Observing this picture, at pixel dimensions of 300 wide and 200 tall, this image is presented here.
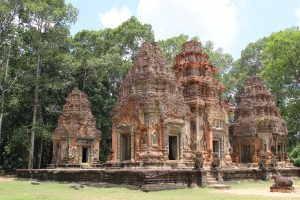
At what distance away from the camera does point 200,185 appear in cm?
1658

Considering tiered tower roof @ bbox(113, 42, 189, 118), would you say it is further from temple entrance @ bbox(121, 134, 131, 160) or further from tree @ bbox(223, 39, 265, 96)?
tree @ bbox(223, 39, 265, 96)

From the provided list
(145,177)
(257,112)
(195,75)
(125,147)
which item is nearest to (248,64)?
(257,112)

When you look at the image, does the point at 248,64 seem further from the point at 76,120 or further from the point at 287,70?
the point at 76,120

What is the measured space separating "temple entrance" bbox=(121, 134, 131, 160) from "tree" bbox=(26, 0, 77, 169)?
10.7 m

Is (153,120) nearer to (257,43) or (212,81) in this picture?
(212,81)

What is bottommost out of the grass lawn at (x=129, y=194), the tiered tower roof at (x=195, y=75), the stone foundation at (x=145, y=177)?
the grass lawn at (x=129, y=194)

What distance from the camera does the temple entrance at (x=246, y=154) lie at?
2933 cm

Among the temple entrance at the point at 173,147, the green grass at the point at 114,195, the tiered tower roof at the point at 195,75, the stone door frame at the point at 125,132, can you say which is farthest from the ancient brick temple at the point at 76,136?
the green grass at the point at 114,195

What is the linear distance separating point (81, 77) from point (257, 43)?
22.6m

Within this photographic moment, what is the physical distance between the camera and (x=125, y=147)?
2066 centimetres

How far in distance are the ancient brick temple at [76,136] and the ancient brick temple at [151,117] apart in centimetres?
790

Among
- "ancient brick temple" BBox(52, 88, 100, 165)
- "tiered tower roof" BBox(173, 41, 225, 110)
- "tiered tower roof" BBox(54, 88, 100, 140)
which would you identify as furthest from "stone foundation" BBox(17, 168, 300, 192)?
"tiered tower roof" BBox(54, 88, 100, 140)

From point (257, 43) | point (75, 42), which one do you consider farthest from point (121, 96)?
point (257, 43)

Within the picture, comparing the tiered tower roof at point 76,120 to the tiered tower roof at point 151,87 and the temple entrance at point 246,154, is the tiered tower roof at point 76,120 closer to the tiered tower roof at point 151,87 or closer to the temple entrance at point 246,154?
the tiered tower roof at point 151,87
